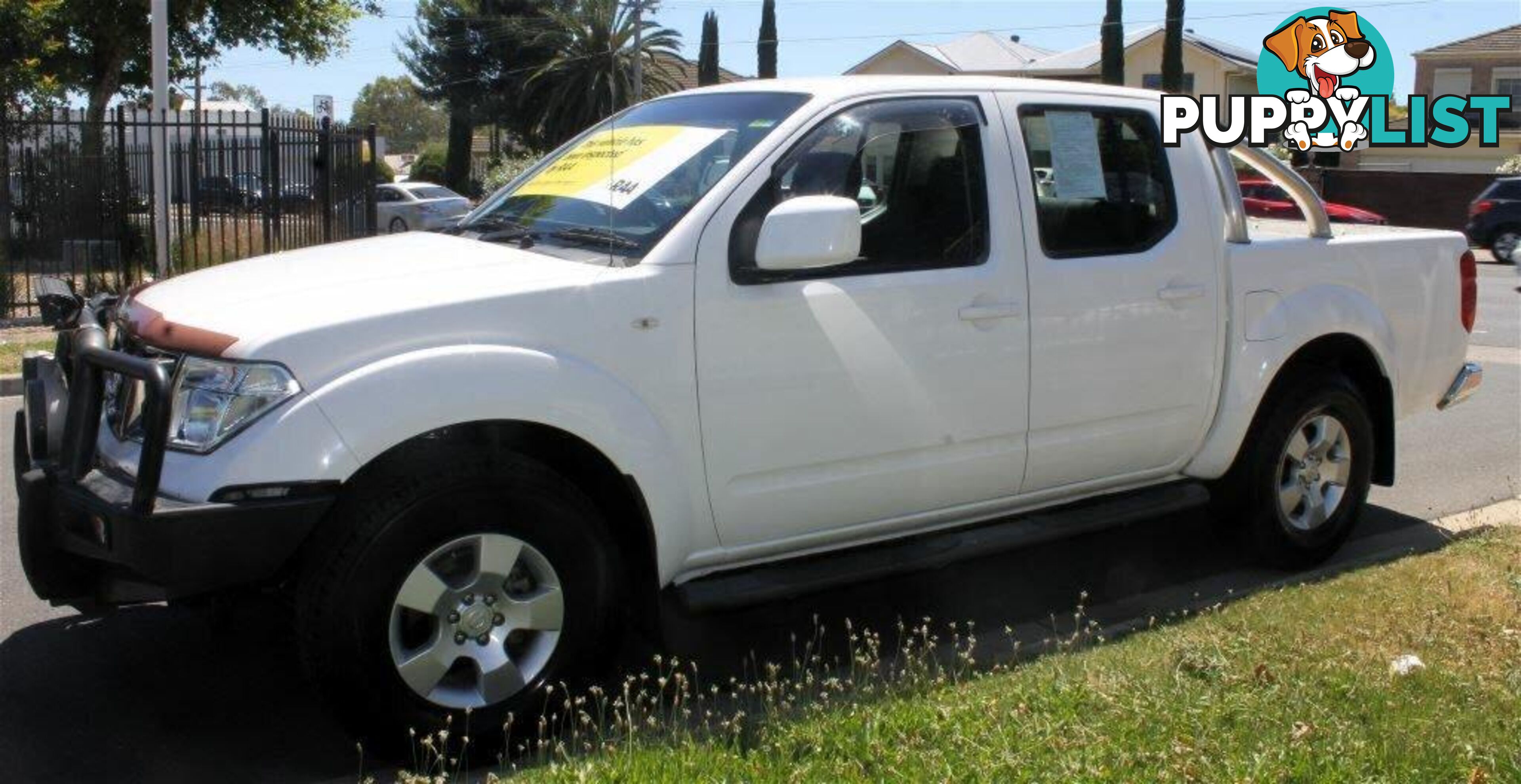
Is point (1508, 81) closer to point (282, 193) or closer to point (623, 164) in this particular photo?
point (282, 193)

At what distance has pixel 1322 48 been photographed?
44.6 feet

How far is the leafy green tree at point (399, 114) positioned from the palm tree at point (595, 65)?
76010 millimetres

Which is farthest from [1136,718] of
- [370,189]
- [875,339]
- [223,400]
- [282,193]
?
[370,189]

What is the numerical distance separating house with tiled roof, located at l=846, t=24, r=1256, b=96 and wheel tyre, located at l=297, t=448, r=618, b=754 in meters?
46.3

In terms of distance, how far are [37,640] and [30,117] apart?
11593mm

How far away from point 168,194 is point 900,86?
12167 mm

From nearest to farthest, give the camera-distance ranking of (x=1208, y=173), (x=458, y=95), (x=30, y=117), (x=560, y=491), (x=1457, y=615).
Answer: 1. (x=560, y=491)
2. (x=1457, y=615)
3. (x=1208, y=173)
4. (x=30, y=117)
5. (x=458, y=95)

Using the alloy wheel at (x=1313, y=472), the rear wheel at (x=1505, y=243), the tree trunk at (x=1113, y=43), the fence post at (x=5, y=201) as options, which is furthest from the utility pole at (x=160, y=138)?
the tree trunk at (x=1113, y=43)

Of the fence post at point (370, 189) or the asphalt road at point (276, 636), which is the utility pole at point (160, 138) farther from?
the asphalt road at point (276, 636)

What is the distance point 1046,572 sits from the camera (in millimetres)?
6055

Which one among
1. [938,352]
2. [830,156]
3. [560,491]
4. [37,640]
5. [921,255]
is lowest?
[37,640]

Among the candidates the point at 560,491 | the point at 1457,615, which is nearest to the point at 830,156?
the point at 560,491

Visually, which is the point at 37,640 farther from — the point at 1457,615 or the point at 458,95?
the point at 458,95

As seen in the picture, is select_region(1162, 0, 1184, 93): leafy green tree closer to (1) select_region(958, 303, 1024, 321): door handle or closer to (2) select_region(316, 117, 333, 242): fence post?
(2) select_region(316, 117, 333, 242): fence post
